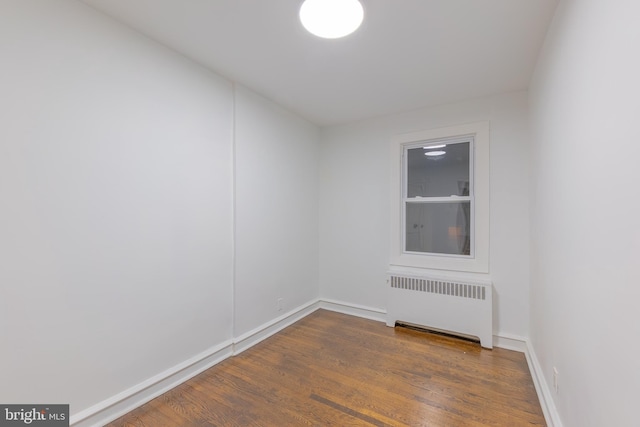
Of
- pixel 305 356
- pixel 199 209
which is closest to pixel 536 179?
pixel 305 356

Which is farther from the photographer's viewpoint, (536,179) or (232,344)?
(232,344)

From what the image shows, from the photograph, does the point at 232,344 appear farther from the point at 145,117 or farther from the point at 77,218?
the point at 145,117

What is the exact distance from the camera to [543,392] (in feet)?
5.97

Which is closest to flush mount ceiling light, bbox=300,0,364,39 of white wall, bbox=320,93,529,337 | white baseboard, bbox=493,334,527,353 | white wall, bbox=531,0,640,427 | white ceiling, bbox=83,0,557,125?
white ceiling, bbox=83,0,557,125

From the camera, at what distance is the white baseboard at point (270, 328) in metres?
2.55

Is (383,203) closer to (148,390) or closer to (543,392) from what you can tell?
(543,392)

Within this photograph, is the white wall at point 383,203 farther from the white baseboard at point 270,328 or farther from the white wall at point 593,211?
the white wall at point 593,211

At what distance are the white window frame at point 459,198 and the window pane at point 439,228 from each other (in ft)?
0.21

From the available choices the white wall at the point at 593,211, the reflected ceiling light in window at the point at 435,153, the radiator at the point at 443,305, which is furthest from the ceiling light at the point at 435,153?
the radiator at the point at 443,305

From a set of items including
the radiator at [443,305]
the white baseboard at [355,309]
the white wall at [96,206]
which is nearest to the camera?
the white wall at [96,206]

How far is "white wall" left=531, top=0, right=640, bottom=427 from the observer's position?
85 centimetres

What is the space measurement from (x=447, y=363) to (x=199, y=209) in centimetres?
252

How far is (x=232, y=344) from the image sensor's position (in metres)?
2.47

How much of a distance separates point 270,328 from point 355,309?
3.86 feet
